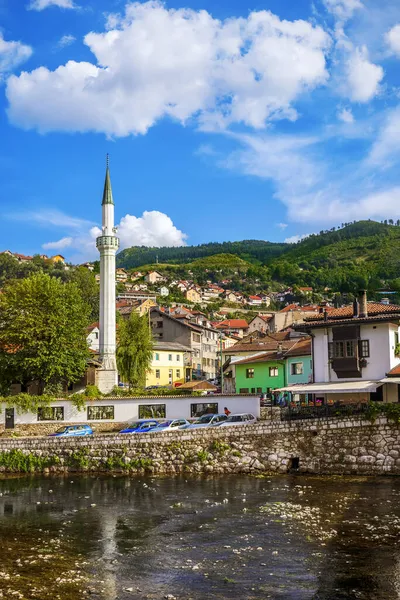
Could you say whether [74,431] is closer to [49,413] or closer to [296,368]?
[49,413]

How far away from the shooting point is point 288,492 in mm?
28859

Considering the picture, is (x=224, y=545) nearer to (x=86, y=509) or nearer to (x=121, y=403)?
(x=86, y=509)

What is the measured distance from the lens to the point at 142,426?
4112 cm

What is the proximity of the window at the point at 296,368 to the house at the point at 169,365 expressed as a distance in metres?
26.4

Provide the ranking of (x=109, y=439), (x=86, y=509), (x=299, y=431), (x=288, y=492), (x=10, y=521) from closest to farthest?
(x=10, y=521) → (x=86, y=509) → (x=288, y=492) → (x=299, y=431) → (x=109, y=439)

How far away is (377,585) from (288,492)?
496 inches

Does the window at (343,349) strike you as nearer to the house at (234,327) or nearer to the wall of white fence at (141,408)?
the wall of white fence at (141,408)

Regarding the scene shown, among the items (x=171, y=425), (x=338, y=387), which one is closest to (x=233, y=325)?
(x=171, y=425)

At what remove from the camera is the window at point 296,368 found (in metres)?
50.8

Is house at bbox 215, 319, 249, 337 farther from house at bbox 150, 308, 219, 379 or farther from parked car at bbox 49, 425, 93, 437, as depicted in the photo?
parked car at bbox 49, 425, 93, 437

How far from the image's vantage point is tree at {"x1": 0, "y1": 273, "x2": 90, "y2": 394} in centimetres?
4888

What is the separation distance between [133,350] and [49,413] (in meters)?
14.0

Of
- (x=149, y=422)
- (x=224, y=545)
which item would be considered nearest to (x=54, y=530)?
(x=224, y=545)

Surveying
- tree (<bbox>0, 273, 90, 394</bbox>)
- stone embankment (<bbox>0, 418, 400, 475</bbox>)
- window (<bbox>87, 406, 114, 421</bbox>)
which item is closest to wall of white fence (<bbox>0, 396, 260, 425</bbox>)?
window (<bbox>87, 406, 114, 421</bbox>)
